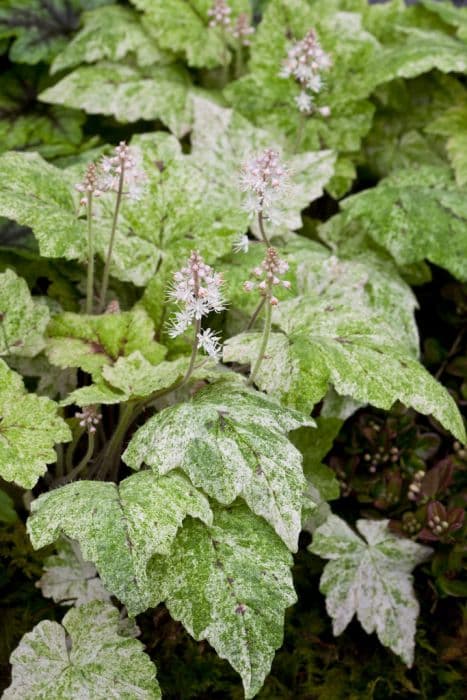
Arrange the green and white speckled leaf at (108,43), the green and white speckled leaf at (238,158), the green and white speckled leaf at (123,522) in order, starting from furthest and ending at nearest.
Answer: the green and white speckled leaf at (108,43)
the green and white speckled leaf at (238,158)
the green and white speckled leaf at (123,522)

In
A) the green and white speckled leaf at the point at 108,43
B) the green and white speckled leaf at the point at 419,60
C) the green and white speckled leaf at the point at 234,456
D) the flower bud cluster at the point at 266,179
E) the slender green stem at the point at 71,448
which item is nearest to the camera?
the green and white speckled leaf at the point at 234,456

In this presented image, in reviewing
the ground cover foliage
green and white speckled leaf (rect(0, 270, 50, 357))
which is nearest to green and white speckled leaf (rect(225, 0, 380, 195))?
the ground cover foliage

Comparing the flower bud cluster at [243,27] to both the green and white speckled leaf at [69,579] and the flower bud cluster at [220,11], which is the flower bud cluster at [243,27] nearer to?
the flower bud cluster at [220,11]

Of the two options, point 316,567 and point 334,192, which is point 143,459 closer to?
point 316,567

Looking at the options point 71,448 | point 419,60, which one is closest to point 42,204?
point 71,448

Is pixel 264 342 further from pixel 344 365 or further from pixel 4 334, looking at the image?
pixel 4 334

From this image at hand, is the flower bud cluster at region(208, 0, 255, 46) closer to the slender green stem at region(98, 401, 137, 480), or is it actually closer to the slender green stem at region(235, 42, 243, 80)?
the slender green stem at region(235, 42, 243, 80)

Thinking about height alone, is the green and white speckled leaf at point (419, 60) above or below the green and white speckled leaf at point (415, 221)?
above

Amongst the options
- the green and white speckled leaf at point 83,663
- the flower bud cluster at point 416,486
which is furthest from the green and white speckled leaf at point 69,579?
the flower bud cluster at point 416,486

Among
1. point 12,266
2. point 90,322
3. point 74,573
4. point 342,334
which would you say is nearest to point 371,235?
point 342,334
